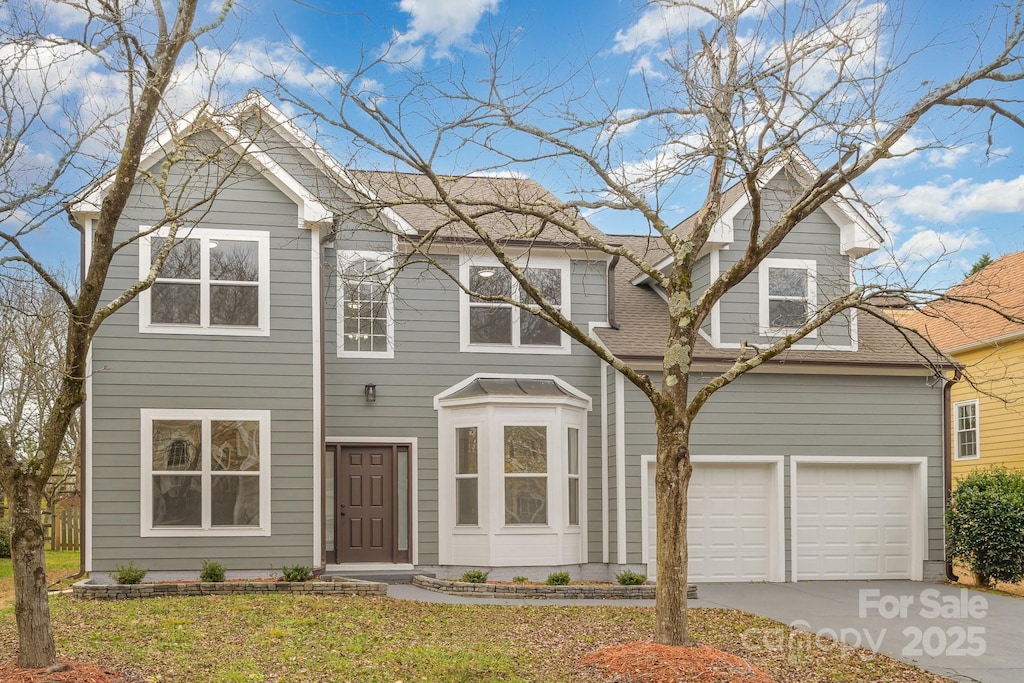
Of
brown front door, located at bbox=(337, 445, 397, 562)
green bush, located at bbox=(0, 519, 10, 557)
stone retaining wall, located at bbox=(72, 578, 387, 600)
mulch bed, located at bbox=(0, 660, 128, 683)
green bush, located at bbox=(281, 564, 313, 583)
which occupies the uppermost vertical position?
brown front door, located at bbox=(337, 445, 397, 562)

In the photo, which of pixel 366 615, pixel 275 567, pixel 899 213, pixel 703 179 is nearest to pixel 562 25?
pixel 703 179

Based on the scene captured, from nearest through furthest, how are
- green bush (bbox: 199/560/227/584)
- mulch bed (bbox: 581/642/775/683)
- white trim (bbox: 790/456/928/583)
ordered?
mulch bed (bbox: 581/642/775/683) → green bush (bbox: 199/560/227/584) → white trim (bbox: 790/456/928/583)

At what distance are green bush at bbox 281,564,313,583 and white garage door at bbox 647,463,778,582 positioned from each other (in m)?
5.32

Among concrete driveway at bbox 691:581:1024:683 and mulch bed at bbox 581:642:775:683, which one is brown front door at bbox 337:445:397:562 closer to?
concrete driveway at bbox 691:581:1024:683

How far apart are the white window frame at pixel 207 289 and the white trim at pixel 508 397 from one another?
2.95 meters

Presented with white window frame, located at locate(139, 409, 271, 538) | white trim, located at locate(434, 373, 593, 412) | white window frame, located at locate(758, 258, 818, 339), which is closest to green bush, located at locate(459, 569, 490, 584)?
white trim, located at locate(434, 373, 593, 412)

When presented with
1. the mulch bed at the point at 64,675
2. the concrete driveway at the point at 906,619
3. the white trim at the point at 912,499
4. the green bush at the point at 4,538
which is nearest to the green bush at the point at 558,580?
the concrete driveway at the point at 906,619

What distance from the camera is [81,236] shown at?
1323 centimetres

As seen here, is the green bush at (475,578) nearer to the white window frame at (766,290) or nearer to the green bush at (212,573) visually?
the green bush at (212,573)

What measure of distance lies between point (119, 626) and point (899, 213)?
28.9 ft

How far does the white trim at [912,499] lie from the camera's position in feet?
49.3

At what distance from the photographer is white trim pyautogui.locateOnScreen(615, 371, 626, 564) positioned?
14430 millimetres

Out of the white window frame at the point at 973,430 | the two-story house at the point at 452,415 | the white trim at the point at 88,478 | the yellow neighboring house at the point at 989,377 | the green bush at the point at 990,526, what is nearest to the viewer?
the white trim at the point at 88,478

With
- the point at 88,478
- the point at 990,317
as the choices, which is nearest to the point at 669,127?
the point at 88,478
